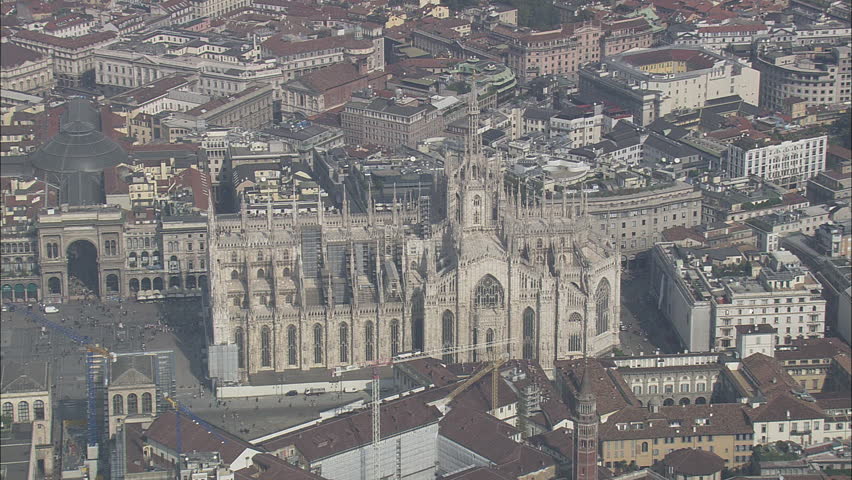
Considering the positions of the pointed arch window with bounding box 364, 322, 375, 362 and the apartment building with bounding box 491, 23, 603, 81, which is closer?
the pointed arch window with bounding box 364, 322, 375, 362

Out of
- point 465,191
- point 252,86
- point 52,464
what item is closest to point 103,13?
point 252,86

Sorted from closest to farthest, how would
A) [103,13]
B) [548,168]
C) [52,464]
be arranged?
[52,464]
[548,168]
[103,13]

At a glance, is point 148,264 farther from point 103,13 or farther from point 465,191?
point 103,13

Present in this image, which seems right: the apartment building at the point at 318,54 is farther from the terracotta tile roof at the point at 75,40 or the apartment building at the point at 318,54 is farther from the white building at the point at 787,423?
the white building at the point at 787,423

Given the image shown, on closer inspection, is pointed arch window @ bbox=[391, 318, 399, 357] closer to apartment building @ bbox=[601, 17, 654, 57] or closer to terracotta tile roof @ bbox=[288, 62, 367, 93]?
terracotta tile roof @ bbox=[288, 62, 367, 93]

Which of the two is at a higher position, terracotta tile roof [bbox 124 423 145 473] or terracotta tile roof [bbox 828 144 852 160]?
terracotta tile roof [bbox 124 423 145 473]

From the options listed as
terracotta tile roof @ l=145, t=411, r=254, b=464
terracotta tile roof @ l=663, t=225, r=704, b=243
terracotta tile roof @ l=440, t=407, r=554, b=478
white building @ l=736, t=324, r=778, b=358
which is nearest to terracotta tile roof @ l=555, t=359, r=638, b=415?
terracotta tile roof @ l=440, t=407, r=554, b=478

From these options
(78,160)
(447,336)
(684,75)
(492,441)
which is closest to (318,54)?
(684,75)
